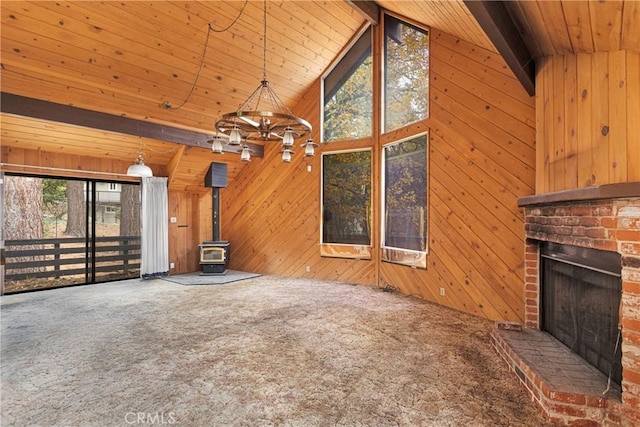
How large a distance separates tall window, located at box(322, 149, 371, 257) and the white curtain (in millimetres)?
3523

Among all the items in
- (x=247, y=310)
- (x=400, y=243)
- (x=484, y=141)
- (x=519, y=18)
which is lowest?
(x=247, y=310)

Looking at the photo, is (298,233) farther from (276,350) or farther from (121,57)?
(121,57)

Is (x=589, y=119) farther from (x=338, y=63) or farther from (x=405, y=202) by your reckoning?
(x=338, y=63)

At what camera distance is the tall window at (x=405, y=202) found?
4.86 meters

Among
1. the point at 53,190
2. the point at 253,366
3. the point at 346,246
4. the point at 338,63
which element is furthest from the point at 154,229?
the point at 338,63

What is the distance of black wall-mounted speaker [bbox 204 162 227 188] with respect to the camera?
700cm

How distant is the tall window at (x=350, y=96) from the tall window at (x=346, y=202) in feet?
1.53

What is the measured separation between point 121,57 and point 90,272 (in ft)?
14.3

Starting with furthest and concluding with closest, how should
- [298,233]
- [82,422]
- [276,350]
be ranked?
[298,233]
[276,350]
[82,422]

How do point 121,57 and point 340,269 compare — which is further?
point 340,269

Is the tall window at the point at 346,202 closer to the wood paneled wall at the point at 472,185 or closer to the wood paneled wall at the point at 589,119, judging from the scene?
the wood paneled wall at the point at 472,185

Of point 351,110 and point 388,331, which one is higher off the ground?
point 351,110

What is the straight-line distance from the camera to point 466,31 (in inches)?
145

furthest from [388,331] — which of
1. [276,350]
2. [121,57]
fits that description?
[121,57]
